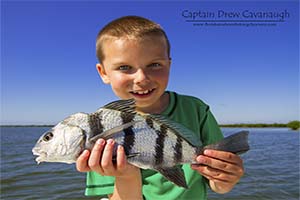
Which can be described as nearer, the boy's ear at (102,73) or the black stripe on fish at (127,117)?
the black stripe on fish at (127,117)

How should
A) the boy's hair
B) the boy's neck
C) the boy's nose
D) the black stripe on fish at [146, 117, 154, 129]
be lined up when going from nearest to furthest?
the black stripe on fish at [146, 117, 154, 129] → the boy's nose → the boy's hair → the boy's neck

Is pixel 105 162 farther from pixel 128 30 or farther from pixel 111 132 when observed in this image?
pixel 128 30

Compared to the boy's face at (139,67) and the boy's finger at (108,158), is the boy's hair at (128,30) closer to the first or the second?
the boy's face at (139,67)

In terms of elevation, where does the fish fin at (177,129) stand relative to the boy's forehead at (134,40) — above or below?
below

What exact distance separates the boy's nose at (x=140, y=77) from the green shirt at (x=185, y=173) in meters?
0.49

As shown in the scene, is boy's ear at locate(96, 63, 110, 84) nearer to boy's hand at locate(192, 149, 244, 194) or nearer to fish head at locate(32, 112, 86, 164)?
fish head at locate(32, 112, 86, 164)

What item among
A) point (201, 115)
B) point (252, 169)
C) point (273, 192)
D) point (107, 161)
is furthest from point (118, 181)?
point (252, 169)

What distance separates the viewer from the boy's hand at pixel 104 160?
2.05 meters

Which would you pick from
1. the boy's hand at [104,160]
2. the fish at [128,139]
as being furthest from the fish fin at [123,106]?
the boy's hand at [104,160]

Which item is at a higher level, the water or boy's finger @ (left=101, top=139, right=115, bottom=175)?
boy's finger @ (left=101, top=139, right=115, bottom=175)

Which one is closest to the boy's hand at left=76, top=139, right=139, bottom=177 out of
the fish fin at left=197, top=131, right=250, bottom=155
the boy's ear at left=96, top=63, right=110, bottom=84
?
the fish fin at left=197, top=131, right=250, bottom=155

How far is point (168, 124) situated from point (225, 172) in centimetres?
53

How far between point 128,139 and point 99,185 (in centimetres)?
109

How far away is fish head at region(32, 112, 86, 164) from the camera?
81.4 inches
